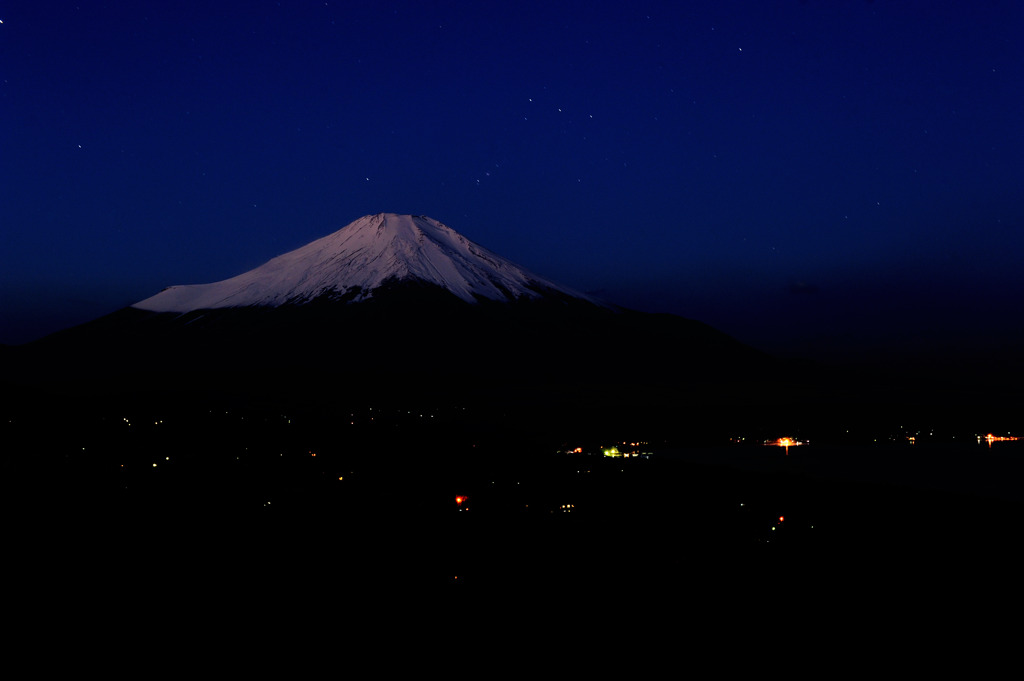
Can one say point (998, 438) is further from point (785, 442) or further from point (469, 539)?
point (469, 539)

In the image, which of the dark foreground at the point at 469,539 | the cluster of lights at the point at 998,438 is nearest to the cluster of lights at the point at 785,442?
the cluster of lights at the point at 998,438

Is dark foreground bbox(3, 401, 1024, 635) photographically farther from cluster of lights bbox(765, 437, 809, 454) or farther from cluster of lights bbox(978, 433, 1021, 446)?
cluster of lights bbox(978, 433, 1021, 446)

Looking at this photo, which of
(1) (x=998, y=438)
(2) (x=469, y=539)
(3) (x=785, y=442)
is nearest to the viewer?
(2) (x=469, y=539)

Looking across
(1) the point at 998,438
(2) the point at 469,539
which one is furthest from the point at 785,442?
(2) the point at 469,539

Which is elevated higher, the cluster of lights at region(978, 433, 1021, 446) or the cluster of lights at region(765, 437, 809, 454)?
the cluster of lights at region(765, 437, 809, 454)

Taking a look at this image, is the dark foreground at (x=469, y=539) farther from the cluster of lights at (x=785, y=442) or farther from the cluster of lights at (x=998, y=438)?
the cluster of lights at (x=998, y=438)

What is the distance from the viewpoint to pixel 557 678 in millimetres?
22516

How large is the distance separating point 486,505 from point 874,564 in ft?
89.9

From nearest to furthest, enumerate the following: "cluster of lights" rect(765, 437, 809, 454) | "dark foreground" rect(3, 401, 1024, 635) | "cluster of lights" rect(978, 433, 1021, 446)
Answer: "dark foreground" rect(3, 401, 1024, 635) < "cluster of lights" rect(765, 437, 809, 454) < "cluster of lights" rect(978, 433, 1021, 446)

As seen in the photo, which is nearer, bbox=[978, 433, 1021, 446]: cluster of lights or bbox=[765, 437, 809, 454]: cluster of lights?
bbox=[765, 437, 809, 454]: cluster of lights

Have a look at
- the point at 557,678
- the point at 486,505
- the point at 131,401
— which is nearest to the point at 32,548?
the point at 557,678

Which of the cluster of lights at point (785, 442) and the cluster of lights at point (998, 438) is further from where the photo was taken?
the cluster of lights at point (998, 438)

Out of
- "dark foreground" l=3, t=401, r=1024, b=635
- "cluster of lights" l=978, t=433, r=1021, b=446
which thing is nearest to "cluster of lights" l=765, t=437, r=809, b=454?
"cluster of lights" l=978, t=433, r=1021, b=446

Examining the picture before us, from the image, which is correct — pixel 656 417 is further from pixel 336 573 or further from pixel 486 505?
pixel 336 573
